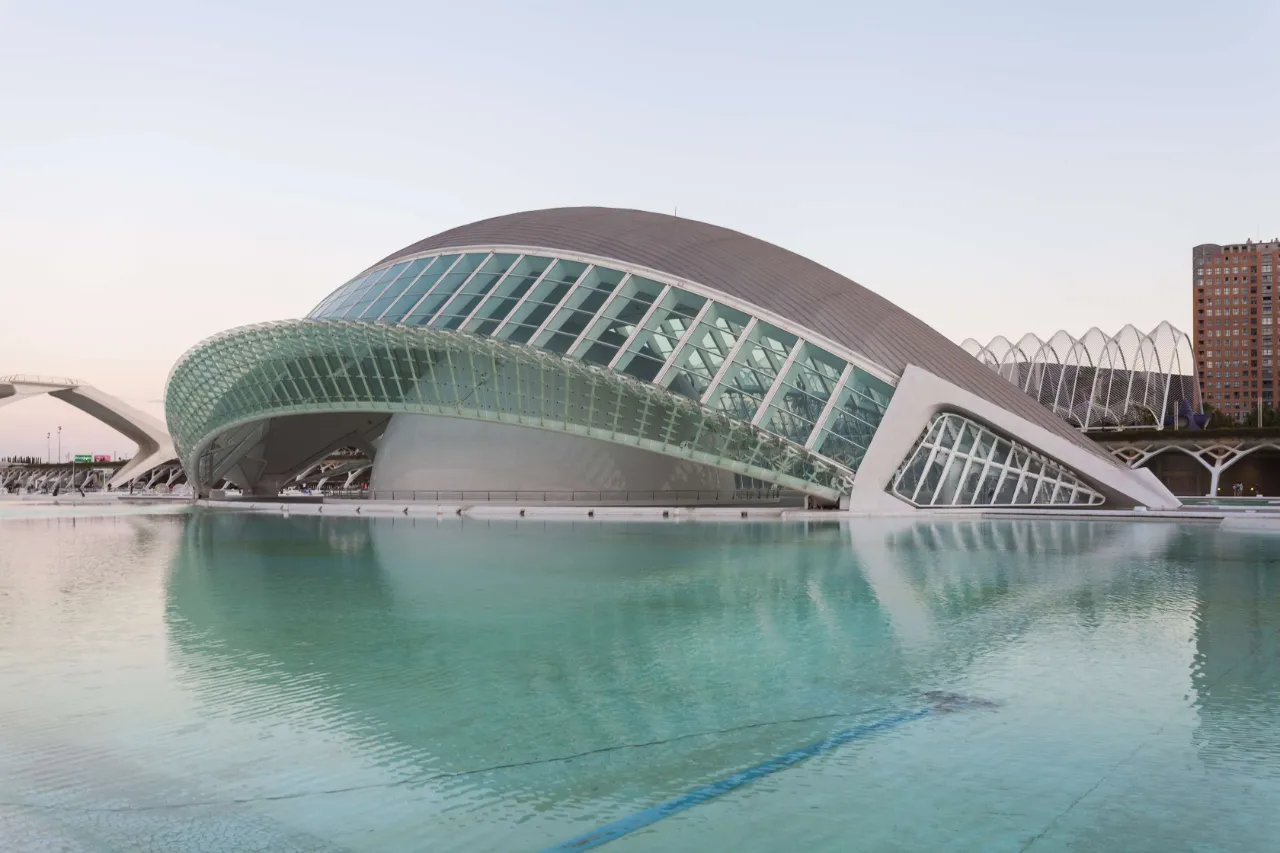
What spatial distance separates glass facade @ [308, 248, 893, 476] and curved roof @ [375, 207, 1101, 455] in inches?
40.7

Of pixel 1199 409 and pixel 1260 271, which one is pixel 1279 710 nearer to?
pixel 1199 409

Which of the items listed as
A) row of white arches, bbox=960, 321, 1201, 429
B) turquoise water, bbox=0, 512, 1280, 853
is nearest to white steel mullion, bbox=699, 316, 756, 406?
turquoise water, bbox=0, 512, 1280, 853

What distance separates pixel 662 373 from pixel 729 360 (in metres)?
2.56

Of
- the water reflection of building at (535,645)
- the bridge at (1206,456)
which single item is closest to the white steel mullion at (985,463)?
the water reflection of building at (535,645)

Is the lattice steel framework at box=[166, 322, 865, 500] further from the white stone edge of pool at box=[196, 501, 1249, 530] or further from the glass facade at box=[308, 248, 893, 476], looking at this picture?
the white stone edge of pool at box=[196, 501, 1249, 530]

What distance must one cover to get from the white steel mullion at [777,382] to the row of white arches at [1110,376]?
231 feet

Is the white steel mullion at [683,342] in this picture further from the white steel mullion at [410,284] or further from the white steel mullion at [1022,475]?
the white steel mullion at [1022,475]

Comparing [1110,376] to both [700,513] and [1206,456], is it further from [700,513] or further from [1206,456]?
[700,513]

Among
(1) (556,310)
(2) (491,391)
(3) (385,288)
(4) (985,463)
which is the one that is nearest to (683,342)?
(1) (556,310)

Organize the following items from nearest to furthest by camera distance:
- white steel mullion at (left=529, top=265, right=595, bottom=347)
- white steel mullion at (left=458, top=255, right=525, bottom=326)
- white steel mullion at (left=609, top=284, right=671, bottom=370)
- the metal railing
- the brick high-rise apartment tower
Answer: white steel mullion at (left=609, top=284, right=671, bottom=370) → white steel mullion at (left=529, top=265, right=595, bottom=347) → white steel mullion at (left=458, top=255, right=525, bottom=326) → the metal railing → the brick high-rise apartment tower

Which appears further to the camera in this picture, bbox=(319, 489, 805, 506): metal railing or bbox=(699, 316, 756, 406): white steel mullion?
bbox=(319, 489, 805, 506): metal railing

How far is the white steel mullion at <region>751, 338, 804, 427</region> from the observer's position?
124ft

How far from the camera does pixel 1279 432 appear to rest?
6925cm

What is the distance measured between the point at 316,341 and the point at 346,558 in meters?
26.1
